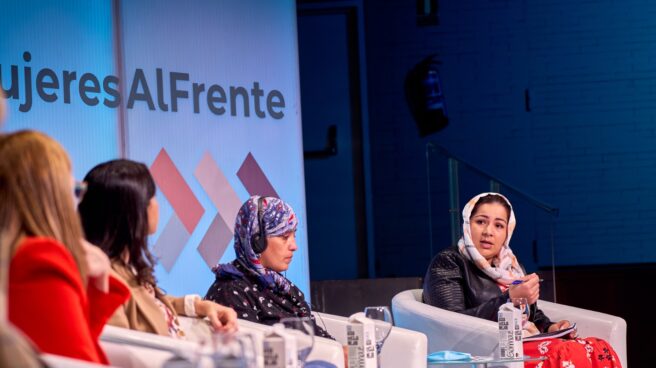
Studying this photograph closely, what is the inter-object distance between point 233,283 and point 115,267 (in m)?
0.83

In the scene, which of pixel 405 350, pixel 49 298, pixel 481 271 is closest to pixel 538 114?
pixel 481 271

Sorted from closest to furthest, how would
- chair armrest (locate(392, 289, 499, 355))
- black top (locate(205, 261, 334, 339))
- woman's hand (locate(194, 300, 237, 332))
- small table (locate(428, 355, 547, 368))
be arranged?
woman's hand (locate(194, 300, 237, 332))
small table (locate(428, 355, 547, 368))
black top (locate(205, 261, 334, 339))
chair armrest (locate(392, 289, 499, 355))

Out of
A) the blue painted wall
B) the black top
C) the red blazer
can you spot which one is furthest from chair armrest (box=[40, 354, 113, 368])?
the blue painted wall

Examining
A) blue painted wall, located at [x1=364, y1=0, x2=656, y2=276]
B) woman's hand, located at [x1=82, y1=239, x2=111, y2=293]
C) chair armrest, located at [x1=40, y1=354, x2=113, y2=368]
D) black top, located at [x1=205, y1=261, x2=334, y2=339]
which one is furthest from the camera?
blue painted wall, located at [x1=364, y1=0, x2=656, y2=276]

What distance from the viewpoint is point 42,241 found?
1.79 m

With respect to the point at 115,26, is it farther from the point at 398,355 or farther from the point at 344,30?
the point at 344,30

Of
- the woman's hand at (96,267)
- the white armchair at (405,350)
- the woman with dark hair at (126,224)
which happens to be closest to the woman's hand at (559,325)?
the white armchair at (405,350)

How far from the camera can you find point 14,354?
4.28 ft

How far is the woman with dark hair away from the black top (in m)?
0.65

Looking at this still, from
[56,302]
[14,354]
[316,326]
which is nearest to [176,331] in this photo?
[316,326]

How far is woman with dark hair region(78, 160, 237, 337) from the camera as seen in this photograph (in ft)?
8.64

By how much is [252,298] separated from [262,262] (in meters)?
0.15

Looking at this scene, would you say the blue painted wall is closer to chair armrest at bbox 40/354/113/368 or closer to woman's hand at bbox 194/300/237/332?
woman's hand at bbox 194/300/237/332

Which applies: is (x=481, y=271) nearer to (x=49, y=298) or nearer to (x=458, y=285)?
(x=458, y=285)
